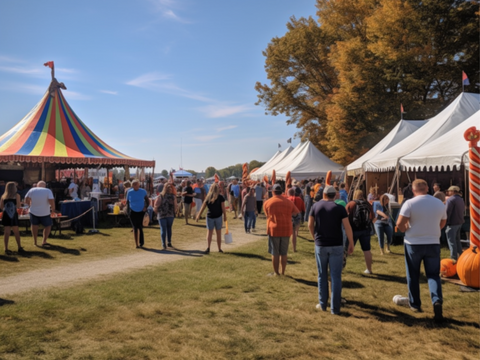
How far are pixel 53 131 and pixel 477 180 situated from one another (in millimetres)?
17414

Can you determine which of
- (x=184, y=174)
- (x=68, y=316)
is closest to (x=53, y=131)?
(x=68, y=316)

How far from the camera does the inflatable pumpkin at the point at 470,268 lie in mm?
6094

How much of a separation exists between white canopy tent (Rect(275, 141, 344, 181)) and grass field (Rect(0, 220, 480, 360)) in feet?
46.7

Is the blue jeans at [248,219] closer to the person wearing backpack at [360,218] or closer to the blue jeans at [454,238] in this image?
the person wearing backpack at [360,218]

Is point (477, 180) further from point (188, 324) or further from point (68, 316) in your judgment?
point (68, 316)

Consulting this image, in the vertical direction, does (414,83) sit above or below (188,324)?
above

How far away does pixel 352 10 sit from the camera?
23.9 metres

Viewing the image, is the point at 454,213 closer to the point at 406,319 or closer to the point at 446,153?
the point at 446,153

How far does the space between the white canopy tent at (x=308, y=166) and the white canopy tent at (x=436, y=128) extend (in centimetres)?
836

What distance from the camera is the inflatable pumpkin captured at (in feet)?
20.0

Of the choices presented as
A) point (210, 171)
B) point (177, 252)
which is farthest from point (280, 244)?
point (210, 171)

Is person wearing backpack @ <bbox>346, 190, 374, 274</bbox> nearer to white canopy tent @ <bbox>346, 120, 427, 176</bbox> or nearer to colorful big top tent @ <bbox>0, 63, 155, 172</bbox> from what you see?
white canopy tent @ <bbox>346, 120, 427, 176</bbox>

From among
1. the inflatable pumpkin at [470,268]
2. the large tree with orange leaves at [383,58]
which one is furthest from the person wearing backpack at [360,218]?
the large tree with orange leaves at [383,58]

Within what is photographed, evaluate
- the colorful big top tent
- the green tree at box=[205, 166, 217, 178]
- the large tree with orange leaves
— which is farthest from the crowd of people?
the green tree at box=[205, 166, 217, 178]
